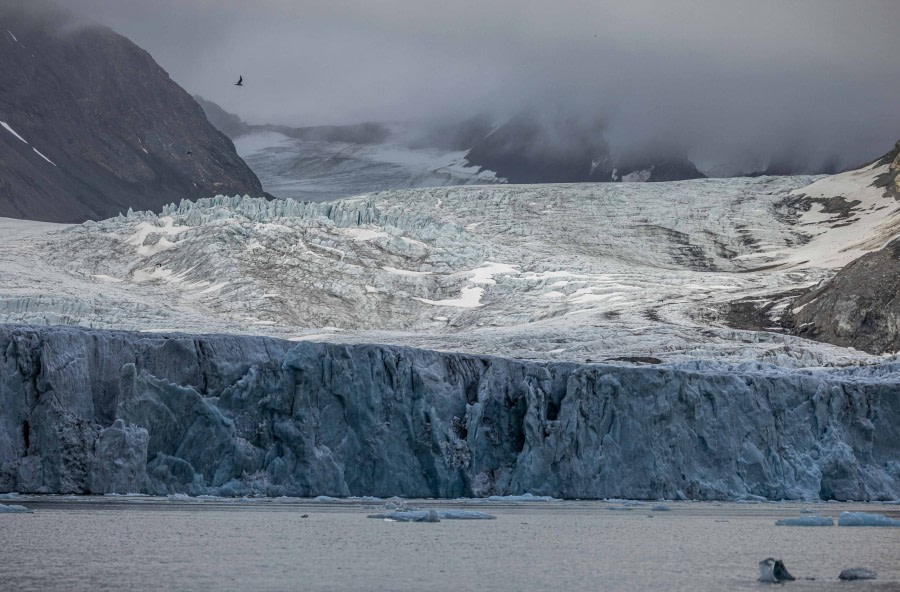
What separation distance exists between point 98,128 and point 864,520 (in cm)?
15578

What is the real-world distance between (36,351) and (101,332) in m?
1.99

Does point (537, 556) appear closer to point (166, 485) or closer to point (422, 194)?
point (166, 485)

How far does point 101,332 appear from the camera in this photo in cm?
2961

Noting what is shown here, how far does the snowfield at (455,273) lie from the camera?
212 feet

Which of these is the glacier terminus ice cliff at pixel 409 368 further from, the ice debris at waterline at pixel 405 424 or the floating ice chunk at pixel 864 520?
the floating ice chunk at pixel 864 520

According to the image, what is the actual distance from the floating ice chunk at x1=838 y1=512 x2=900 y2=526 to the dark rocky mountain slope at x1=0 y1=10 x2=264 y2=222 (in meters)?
124

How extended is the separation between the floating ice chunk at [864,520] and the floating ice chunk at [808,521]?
259 mm

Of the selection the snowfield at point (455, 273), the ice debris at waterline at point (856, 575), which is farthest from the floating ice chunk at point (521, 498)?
the snowfield at point (455, 273)

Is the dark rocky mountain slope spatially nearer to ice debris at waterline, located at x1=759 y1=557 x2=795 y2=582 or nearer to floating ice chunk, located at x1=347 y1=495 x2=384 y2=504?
floating ice chunk, located at x1=347 y1=495 x2=384 y2=504

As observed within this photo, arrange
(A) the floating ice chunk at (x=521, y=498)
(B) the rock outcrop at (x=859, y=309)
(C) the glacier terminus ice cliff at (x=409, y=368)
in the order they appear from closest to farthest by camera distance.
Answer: (C) the glacier terminus ice cliff at (x=409, y=368), (A) the floating ice chunk at (x=521, y=498), (B) the rock outcrop at (x=859, y=309)

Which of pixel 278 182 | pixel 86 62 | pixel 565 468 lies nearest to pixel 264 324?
pixel 565 468

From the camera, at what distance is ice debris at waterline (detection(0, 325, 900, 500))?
1088 inches

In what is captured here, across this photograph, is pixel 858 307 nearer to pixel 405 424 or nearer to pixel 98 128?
pixel 405 424

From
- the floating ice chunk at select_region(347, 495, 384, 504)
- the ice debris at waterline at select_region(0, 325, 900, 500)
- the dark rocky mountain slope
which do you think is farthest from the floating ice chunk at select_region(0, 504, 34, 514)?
the dark rocky mountain slope
